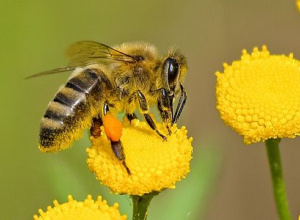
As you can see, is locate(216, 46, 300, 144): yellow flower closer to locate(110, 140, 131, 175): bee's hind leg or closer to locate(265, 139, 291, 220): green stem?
locate(265, 139, 291, 220): green stem

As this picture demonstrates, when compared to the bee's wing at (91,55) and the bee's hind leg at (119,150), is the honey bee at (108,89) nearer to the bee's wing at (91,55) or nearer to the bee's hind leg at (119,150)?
the bee's wing at (91,55)

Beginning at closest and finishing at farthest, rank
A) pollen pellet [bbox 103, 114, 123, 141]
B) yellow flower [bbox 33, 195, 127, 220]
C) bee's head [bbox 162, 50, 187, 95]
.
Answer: yellow flower [bbox 33, 195, 127, 220], pollen pellet [bbox 103, 114, 123, 141], bee's head [bbox 162, 50, 187, 95]

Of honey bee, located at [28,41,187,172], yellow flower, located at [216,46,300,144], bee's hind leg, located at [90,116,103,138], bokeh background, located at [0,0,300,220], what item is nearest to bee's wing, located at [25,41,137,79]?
honey bee, located at [28,41,187,172]

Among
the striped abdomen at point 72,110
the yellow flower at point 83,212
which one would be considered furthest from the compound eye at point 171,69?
the yellow flower at point 83,212

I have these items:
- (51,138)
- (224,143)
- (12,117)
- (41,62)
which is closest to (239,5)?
(224,143)

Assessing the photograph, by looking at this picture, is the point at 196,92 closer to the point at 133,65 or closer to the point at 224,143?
the point at 224,143

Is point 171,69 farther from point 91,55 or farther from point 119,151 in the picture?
point 119,151

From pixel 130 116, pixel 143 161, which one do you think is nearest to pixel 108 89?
pixel 130 116
